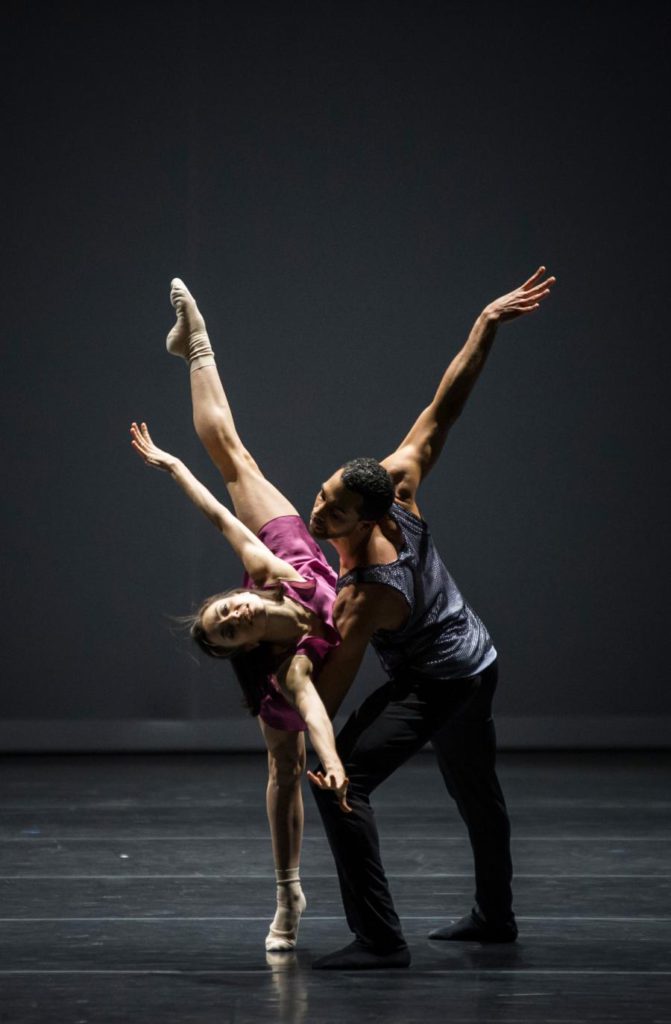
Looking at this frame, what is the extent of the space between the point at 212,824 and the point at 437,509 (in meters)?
1.95

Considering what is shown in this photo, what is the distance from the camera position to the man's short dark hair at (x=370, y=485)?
2.70 meters

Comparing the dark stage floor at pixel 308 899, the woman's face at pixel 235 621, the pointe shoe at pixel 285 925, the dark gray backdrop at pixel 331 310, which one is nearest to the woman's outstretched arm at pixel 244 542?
the woman's face at pixel 235 621

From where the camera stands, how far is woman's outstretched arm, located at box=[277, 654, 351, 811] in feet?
8.59

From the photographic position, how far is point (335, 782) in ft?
8.54

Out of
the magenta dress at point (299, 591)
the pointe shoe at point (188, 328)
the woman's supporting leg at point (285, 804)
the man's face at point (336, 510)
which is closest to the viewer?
the man's face at point (336, 510)

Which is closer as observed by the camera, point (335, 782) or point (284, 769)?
point (335, 782)

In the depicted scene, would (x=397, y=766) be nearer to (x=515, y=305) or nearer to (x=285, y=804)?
(x=285, y=804)

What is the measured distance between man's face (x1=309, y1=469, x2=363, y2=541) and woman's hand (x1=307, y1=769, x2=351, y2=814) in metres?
0.46

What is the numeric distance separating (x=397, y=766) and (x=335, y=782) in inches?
9.5

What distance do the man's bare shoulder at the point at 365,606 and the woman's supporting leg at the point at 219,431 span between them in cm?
52

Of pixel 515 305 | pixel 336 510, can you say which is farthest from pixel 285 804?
pixel 515 305

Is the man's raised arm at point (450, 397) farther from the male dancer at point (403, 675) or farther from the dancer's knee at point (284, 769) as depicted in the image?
the dancer's knee at point (284, 769)

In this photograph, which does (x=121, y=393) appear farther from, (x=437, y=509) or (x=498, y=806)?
(x=498, y=806)

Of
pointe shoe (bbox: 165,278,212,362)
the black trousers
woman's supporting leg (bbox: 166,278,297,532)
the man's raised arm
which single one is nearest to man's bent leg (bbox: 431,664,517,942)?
the black trousers
